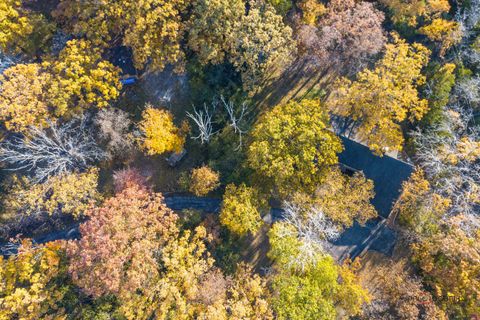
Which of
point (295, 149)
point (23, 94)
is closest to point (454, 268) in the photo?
point (295, 149)

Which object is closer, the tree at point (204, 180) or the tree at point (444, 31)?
the tree at point (204, 180)

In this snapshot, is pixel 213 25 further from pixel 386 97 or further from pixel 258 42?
pixel 386 97

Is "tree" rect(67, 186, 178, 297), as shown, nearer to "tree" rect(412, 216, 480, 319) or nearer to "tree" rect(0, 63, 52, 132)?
"tree" rect(0, 63, 52, 132)

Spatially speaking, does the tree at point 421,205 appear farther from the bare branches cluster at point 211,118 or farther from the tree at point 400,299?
the bare branches cluster at point 211,118

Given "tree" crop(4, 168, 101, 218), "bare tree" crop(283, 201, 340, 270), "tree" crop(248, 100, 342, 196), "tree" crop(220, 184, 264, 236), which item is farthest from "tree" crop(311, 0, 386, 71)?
"tree" crop(4, 168, 101, 218)

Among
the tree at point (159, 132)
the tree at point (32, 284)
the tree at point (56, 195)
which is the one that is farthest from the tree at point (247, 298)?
the tree at point (56, 195)

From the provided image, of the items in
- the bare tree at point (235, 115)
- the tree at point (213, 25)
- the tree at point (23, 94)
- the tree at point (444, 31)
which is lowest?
the tree at point (23, 94)
